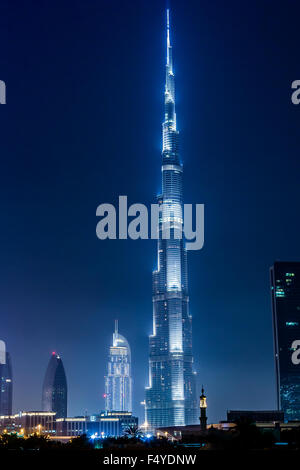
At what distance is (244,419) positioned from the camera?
11594 centimetres
